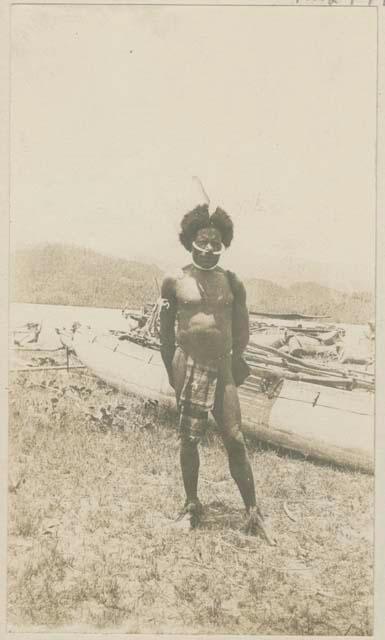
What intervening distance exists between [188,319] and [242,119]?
3.74 ft

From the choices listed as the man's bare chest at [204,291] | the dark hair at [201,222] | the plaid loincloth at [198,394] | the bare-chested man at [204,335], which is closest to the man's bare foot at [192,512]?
the bare-chested man at [204,335]

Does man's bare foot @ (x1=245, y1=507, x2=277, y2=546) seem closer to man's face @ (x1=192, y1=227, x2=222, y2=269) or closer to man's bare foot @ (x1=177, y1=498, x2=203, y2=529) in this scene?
man's bare foot @ (x1=177, y1=498, x2=203, y2=529)

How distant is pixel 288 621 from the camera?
343cm

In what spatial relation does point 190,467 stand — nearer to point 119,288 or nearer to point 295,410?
point 295,410

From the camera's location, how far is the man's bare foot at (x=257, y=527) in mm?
3508

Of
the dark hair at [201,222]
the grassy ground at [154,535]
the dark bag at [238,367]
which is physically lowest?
the grassy ground at [154,535]

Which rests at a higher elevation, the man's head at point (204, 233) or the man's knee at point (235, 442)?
the man's head at point (204, 233)

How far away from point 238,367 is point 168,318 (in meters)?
0.47

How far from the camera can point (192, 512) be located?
3.52 m

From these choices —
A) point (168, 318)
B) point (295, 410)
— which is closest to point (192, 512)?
point (295, 410)

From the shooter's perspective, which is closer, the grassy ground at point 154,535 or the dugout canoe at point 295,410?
the grassy ground at point 154,535

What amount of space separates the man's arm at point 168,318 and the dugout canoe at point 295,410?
66 millimetres

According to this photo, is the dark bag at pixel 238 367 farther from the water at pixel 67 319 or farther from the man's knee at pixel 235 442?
the water at pixel 67 319

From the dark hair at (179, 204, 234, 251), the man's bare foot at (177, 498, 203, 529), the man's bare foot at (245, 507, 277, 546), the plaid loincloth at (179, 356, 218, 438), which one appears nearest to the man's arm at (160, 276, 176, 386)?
the plaid loincloth at (179, 356, 218, 438)
